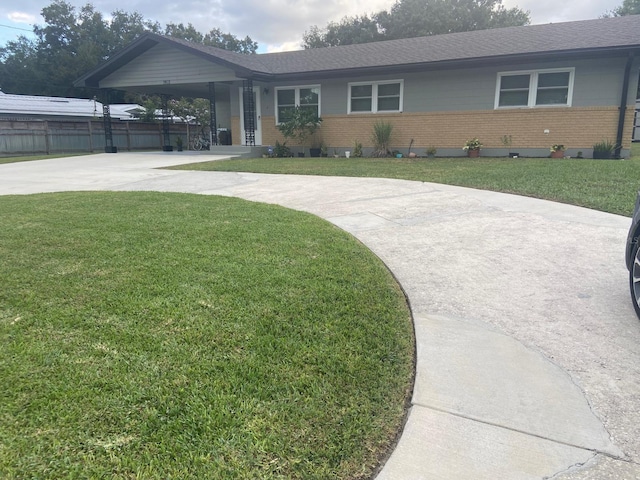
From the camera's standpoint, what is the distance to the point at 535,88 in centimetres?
1442

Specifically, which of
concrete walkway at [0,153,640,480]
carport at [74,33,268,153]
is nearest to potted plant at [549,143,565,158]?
concrete walkway at [0,153,640,480]

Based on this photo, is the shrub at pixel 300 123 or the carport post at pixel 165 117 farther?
the carport post at pixel 165 117

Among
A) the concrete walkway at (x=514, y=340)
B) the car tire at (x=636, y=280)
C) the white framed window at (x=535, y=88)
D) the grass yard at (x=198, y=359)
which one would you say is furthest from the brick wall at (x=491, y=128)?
the car tire at (x=636, y=280)

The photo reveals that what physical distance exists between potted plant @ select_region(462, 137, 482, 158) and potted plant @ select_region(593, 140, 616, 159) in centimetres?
338

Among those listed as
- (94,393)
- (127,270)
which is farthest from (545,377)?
(127,270)

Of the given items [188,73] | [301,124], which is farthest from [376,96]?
[188,73]

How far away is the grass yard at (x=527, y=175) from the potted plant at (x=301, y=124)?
11.8 ft

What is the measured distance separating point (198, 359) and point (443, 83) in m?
15.3

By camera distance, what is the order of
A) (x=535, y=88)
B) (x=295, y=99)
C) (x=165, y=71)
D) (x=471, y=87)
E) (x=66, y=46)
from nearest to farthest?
1. (x=535, y=88)
2. (x=471, y=87)
3. (x=295, y=99)
4. (x=165, y=71)
5. (x=66, y=46)

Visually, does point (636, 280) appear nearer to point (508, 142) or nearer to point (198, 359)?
point (198, 359)

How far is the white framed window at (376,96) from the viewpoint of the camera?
54.2 ft

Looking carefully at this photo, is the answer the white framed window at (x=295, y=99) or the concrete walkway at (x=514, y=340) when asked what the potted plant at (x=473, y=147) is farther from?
the concrete walkway at (x=514, y=340)

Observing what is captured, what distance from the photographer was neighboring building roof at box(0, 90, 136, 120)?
25.4 meters

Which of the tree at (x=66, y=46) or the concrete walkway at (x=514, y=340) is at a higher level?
the tree at (x=66, y=46)
